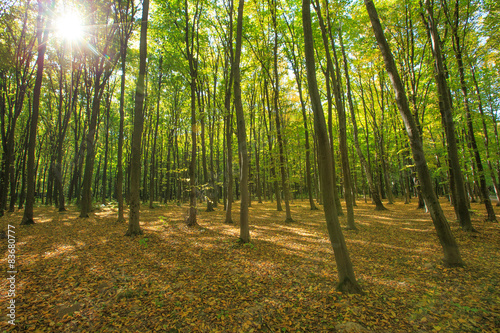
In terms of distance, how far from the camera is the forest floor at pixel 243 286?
3.26 meters

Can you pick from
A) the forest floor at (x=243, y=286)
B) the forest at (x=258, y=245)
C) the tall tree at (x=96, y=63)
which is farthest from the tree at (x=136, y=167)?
the tall tree at (x=96, y=63)

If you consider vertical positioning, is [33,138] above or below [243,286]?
above

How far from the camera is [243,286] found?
4.54 m

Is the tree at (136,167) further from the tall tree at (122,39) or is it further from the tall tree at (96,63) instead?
the tall tree at (96,63)

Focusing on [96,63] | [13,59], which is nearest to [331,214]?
[96,63]

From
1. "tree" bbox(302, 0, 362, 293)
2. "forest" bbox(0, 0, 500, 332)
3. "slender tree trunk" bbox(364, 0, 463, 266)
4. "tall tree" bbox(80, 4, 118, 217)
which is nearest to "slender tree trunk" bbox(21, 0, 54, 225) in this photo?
"forest" bbox(0, 0, 500, 332)

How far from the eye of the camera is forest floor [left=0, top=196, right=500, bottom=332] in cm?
326

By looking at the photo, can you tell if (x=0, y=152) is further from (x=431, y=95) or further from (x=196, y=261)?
(x=431, y=95)

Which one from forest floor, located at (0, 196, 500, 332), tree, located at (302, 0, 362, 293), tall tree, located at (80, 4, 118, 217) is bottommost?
forest floor, located at (0, 196, 500, 332)

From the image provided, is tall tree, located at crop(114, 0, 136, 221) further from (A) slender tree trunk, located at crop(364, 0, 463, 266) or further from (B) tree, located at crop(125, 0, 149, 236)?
(A) slender tree trunk, located at crop(364, 0, 463, 266)

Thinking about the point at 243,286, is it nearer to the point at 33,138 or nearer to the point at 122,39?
the point at 33,138

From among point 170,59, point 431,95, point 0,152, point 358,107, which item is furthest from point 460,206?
point 0,152

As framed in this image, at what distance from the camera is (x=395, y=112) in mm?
15227

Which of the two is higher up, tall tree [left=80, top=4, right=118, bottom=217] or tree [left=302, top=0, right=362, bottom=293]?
tall tree [left=80, top=4, right=118, bottom=217]
